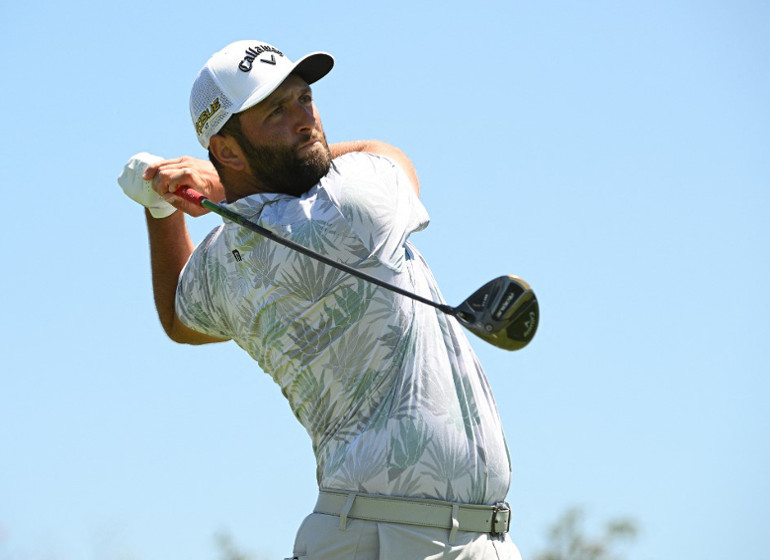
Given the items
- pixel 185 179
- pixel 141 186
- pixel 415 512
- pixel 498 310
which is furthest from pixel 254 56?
pixel 415 512

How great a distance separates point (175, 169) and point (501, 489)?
209cm

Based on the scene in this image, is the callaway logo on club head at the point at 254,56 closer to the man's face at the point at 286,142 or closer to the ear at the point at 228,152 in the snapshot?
the man's face at the point at 286,142

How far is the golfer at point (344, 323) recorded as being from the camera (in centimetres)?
564

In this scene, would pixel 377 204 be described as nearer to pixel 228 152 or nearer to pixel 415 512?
pixel 228 152

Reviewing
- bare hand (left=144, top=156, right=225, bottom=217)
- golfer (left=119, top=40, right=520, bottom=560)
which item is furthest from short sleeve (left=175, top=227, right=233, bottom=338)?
bare hand (left=144, top=156, right=225, bottom=217)

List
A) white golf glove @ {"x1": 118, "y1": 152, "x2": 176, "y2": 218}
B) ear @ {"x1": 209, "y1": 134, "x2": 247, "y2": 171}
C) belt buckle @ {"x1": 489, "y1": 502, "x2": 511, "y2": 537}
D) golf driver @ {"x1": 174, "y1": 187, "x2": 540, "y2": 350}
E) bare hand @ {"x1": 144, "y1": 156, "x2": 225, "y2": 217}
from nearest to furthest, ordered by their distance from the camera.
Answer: golf driver @ {"x1": 174, "y1": 187, "x2": 540, "y2": 350} → belt buckle @ {"x1": 489, "y1": 502, "x2": 511, "y2": 537} → ear @ {"x1": 209, "y1": 134, "x2": 247, "y2": 171} → bare hand @ {"x1": 144, "y1": 156, "x2": 225, "y2": 217} → white golf glove @ {"x1": 118, "y1": 152, "x2": 176, "y2": 218}

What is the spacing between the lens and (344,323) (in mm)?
5867

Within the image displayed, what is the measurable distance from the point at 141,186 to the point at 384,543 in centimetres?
219

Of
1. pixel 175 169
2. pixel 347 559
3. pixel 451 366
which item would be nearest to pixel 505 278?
pixel 451 366

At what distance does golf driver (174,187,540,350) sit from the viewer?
555cm

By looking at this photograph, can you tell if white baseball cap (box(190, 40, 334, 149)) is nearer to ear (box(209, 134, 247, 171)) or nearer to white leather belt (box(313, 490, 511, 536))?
ear (box(209, 134, 247, 171))

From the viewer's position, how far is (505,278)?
18.3 feet

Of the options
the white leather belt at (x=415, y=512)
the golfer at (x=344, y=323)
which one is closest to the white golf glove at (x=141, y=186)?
the golfer at (x=344, y=323)

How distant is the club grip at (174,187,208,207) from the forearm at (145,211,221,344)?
447 mm
